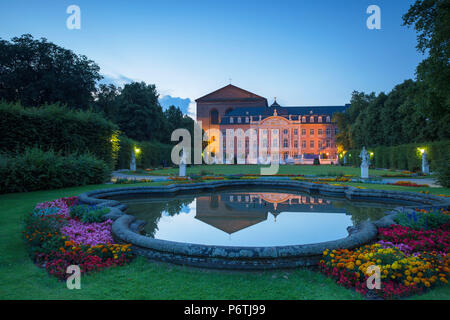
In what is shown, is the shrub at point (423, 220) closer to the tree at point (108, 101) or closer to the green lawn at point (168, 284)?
the green lawn at point (168, 284)

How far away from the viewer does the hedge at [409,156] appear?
58.2 ft

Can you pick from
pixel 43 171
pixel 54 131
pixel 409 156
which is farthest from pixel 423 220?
pixel 409 156

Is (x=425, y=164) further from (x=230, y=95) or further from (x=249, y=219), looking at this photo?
(x=230, y=95)

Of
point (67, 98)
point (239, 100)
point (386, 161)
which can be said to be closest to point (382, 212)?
point (386, 161)

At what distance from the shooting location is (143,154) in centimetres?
2766

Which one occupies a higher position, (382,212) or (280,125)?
(280,125)

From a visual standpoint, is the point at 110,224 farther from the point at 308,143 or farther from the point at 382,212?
the point at 308,143

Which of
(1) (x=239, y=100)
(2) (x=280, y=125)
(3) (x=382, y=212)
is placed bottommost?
(3) (x=382, y=212)

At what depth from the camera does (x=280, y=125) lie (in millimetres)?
57156

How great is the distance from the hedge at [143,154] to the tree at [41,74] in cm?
708

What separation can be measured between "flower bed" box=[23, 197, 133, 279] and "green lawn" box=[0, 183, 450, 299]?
0.45 ft

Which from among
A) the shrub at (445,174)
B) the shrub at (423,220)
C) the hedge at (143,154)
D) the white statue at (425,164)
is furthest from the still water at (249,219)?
the hedge at (143,154)

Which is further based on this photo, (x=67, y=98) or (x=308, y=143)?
(x=308, y=143)
